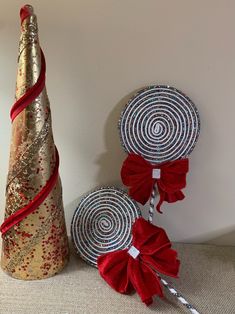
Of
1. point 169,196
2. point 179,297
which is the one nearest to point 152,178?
point 169,196

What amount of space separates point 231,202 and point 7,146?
58 centimetres

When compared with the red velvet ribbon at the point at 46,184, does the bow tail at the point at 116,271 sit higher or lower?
lower

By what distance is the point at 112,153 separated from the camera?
1.06m

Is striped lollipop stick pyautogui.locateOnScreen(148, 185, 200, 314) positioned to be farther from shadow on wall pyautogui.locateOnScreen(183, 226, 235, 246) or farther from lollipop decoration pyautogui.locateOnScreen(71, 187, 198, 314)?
shadow on wall pyautogui.locateOnScreen(183, 226, 235, 246)

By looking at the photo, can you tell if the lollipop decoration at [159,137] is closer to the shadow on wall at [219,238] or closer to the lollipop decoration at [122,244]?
the lollipop decoration at [122,244]

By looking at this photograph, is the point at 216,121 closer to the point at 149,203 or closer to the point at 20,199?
the point at 149,203

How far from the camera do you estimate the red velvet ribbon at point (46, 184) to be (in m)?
0.86

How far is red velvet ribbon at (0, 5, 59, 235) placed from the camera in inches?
33.8

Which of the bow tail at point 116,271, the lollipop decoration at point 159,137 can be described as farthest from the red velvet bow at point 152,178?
the bow tail at point 116,271

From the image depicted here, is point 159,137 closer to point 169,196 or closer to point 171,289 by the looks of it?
point 169,196

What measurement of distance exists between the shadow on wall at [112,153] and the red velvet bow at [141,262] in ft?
0.55

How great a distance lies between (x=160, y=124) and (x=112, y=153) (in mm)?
150

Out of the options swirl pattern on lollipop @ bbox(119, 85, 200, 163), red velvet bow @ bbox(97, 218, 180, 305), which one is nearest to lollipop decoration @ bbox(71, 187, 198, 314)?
red velvet bow @ bbox(97, 218, 180, 305)

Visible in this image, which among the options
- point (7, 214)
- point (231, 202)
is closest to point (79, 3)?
point (7, 214)
